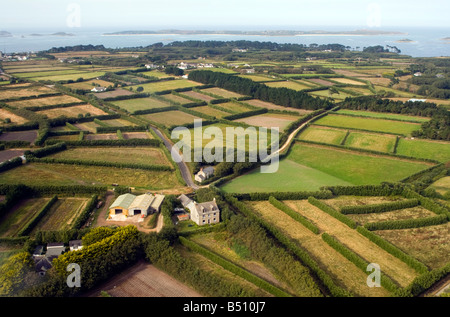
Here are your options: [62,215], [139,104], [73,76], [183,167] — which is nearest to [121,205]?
[62,215]

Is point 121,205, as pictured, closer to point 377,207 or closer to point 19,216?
point 19,216

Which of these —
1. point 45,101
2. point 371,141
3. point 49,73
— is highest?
point 49,73

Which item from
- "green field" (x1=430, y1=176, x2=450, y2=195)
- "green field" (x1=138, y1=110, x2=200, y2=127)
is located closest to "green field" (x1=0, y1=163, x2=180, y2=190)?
"green field" (x1=138, y1=110, x2=200, y2=127)

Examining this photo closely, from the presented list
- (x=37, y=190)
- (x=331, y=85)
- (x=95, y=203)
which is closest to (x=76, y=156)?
(x=37, y=190)

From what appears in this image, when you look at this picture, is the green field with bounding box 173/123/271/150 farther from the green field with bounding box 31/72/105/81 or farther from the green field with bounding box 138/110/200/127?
the green field with bounding box 31/72/105/81

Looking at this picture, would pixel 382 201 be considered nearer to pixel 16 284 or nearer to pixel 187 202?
pixel 187 202

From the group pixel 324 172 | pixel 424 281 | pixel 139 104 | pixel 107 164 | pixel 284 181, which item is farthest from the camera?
pixel 139 104

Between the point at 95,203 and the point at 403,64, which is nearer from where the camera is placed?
the point at 95,203
